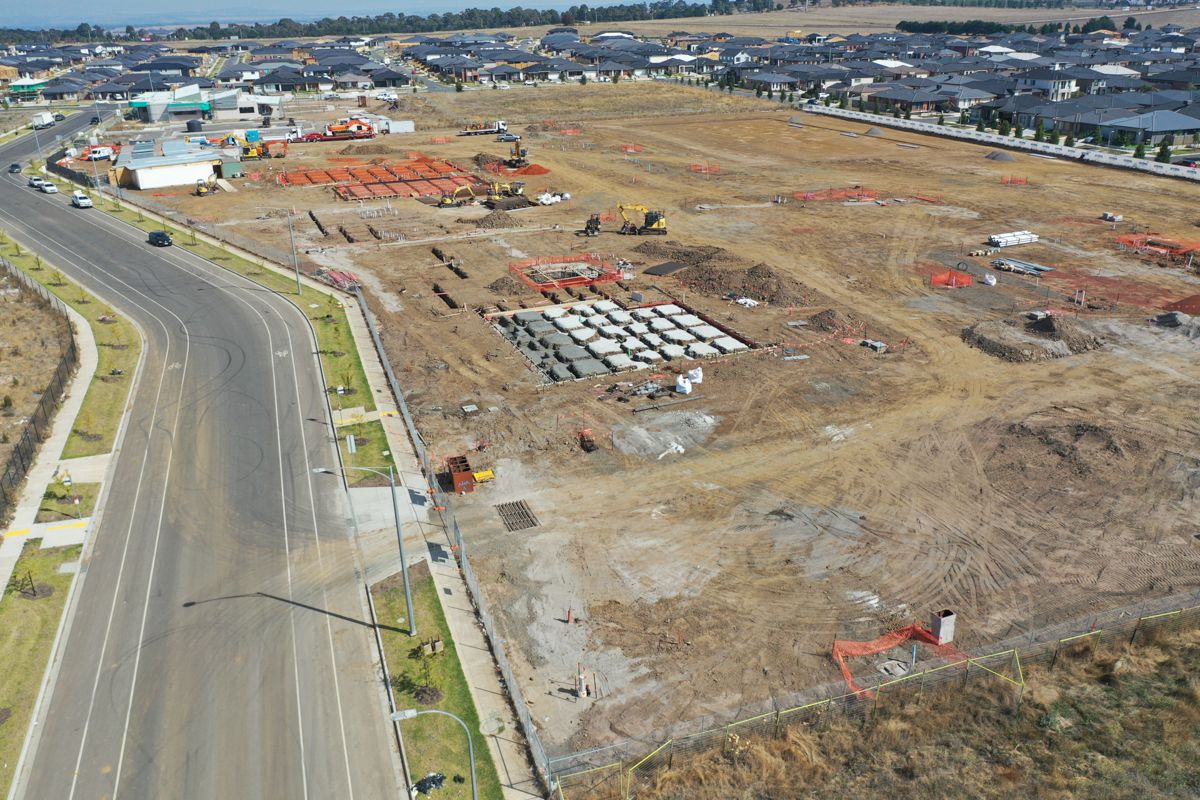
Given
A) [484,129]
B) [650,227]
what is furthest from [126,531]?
[484,129]

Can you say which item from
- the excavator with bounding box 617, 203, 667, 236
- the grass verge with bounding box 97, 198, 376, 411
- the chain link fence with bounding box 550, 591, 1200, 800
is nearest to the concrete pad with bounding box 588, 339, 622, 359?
the grass verge with bounding box 97, 198, 376, 411

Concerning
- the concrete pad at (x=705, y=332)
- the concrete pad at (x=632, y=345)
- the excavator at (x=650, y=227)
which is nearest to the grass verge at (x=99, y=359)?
the concrete pad at (x=632, y=345)

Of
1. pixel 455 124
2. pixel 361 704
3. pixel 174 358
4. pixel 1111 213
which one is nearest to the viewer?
pixel 361 704

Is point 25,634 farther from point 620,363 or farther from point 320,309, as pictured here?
point 320,309

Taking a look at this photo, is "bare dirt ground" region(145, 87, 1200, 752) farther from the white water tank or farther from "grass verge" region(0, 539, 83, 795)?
"grass verge" region(0, 539, 83, 795)

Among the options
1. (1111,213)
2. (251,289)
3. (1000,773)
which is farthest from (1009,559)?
(1111,213)

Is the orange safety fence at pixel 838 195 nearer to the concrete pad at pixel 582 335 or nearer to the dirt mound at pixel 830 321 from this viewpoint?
the dirt mound at pixel 830 321

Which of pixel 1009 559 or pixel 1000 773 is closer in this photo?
pixel 1000 773

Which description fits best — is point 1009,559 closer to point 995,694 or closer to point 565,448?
point 995,694
